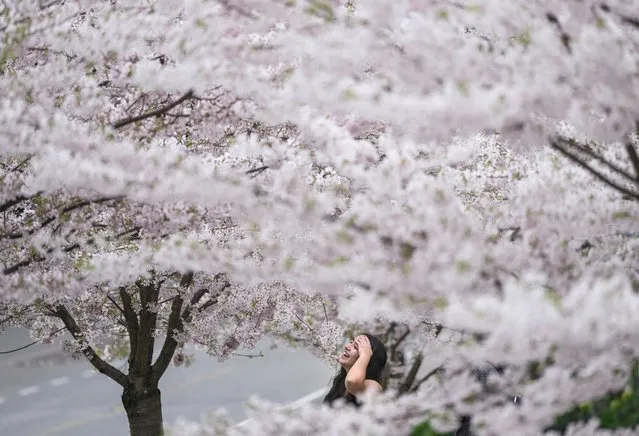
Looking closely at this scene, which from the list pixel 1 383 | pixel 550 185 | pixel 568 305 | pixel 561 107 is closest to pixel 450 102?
pixel 561 107

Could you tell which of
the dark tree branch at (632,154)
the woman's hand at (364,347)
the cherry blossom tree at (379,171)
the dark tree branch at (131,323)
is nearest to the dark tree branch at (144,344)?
the dark tree branch at (131,323)

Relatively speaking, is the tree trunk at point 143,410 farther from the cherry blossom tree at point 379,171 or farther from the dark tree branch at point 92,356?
the cherry blossom tree at point 379,171

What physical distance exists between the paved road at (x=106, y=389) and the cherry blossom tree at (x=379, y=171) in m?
10.2

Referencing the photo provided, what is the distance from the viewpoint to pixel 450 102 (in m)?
2.81

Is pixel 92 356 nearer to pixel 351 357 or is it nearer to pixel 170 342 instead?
pixel 170 342

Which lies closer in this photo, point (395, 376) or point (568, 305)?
point (568, 305)

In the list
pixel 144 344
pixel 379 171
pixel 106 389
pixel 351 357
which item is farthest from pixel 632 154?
pixel 106 389

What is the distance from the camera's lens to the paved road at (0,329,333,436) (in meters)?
14.8

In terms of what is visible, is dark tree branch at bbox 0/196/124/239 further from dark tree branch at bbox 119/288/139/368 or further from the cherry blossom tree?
dark tree branch at bbox 119/288/139/368

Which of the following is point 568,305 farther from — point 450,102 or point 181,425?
point 181,425

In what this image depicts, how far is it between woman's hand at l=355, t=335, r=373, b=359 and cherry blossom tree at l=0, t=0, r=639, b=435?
115 centimetres

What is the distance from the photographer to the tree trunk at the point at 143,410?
7359mm

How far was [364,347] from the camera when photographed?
5758 millimetres

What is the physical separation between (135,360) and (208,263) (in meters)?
3.80
